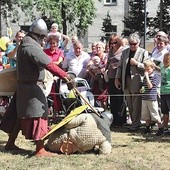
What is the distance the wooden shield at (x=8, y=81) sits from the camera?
684 centimetres

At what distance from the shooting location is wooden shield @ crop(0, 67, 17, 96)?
6.84 m

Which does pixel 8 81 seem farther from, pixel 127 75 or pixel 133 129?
pixel 133 129

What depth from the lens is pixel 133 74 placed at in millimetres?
8438

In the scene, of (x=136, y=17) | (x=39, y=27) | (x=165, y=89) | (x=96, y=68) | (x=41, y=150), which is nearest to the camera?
(x=39, y=27)

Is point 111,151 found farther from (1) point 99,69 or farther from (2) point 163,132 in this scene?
(1) point 99,69

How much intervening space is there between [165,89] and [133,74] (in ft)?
2.24

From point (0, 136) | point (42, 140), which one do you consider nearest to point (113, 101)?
point (0, 136)

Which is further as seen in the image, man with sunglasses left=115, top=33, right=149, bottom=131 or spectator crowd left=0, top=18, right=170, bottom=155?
man with sunglasses left=115, top=33, right=149, bottom=131

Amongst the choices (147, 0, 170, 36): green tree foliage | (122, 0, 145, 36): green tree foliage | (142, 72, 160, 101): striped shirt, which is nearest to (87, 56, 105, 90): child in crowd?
(142, 72, 160, 101): striped shirt

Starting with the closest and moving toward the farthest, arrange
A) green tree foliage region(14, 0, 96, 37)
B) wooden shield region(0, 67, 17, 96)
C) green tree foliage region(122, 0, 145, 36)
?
wooden shield region(0, 67, 17, 96)
green tree foliage region(14, 0, 96, 37)
green tree foliage region(122, 0, 145, 36)

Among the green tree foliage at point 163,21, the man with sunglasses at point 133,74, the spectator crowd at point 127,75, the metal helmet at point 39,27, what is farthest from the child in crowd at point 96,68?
the green tree foliage at point 163,21

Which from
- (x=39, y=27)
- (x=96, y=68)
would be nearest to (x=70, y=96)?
(x=96, y=68)

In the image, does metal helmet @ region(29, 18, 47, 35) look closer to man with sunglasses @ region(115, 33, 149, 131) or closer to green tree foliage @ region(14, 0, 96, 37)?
man with sunglasses @ region(115, 33, 149, 131)

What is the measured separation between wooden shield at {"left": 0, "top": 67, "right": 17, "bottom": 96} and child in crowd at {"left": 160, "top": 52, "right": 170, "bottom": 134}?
101 inches
